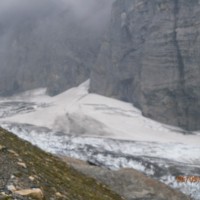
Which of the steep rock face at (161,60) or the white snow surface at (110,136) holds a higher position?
the steep rock face at (161,60)

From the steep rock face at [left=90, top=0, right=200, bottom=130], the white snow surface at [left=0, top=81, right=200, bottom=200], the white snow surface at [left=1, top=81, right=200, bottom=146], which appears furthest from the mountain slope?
the steep rock face at [left=90, top=0, right=200, bottom=130]

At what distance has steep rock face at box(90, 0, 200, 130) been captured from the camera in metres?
127

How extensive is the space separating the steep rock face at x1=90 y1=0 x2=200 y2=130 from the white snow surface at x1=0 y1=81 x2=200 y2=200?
15.2 feet

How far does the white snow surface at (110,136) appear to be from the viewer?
76.9 metres


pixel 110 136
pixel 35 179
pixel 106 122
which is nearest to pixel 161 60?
pixel 106 122

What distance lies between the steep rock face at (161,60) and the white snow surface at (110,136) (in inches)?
182

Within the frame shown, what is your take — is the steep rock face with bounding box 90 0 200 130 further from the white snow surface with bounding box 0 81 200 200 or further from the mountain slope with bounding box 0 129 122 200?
the mountain slope with bounding box 0 129 122 200

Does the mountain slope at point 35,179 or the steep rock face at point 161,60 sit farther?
the steep rock face at point 161,60

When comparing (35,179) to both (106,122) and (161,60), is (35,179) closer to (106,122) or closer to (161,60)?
(106,122)

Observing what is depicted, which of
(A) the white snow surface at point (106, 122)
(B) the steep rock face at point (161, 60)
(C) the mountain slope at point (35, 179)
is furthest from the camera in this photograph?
(B) the steep rock face at point (161, 60)

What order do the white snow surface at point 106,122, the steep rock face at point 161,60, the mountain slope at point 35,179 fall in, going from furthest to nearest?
the steep rock face at point 161,60 → the white snow surface at point 106,122 → the mountain slope at point 35,179

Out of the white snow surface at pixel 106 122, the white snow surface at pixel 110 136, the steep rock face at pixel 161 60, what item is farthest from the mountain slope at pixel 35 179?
the steep rock face at pixel 161 60

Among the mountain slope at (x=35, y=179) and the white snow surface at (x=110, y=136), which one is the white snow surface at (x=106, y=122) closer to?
the white snow surface at (x=110, y=136)

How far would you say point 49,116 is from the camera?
12700 cm
